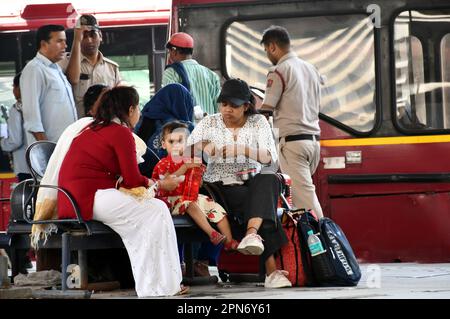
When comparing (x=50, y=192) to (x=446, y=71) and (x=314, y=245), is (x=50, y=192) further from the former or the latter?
(x=446, y=71)

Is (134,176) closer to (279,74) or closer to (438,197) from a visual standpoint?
(279,74)

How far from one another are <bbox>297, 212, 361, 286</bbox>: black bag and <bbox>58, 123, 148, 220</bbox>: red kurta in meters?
1.33

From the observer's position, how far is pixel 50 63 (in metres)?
10.2

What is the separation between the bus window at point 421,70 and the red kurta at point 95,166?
4432mm

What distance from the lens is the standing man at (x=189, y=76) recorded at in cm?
1026

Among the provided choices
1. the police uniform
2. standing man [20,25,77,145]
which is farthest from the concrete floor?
standing man [20,25,77,145]

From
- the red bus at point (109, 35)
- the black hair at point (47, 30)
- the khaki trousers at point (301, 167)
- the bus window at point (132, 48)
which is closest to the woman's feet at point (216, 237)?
the khaki trousers at point (301, 167)

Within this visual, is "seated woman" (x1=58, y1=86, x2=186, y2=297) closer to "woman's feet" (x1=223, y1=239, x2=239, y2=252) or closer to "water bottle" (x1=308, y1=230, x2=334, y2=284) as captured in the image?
"woman's feet" (x1=223, y1=239, x2=239, y2=252)

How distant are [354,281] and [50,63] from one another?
296 centimetres

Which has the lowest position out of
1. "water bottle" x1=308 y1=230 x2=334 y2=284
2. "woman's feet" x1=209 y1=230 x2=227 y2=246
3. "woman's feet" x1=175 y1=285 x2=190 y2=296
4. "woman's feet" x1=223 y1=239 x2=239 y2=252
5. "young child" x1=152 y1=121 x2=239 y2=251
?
"woman's feet" x1=175 y1=285 x2=190 y2=296

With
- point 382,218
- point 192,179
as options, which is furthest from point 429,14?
point 192,179

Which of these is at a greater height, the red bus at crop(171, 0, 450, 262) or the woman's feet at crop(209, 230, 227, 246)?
the red bus at crop(171, 0, 450, 262)

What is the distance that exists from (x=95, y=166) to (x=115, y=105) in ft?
1.40

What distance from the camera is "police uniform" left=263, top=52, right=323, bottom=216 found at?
1076 cm
